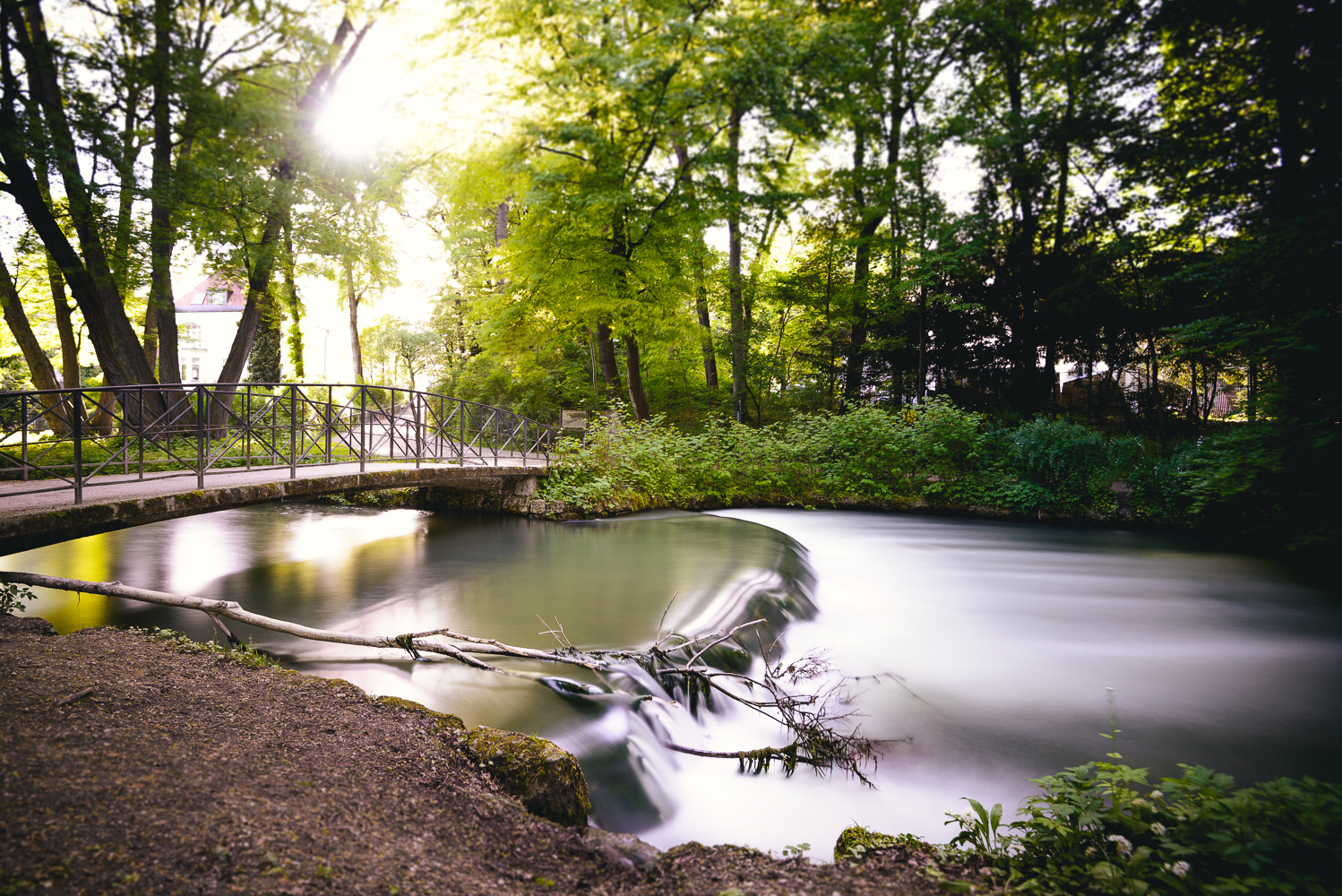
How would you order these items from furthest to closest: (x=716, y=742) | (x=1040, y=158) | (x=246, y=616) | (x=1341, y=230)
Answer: (x=1040, y=158)
(x=1341, y=230)
(x=246, y=616)
(x=716, y=742)

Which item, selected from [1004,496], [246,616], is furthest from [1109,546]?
[246,616]

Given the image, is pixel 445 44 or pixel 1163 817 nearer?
pixel 1163 817

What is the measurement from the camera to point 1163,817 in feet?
8.21

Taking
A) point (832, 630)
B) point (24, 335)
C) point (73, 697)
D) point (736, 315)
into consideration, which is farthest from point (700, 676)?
point (24, 335)

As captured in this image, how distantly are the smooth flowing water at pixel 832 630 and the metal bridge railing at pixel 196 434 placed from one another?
1.47 meters

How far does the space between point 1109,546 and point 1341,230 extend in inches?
297

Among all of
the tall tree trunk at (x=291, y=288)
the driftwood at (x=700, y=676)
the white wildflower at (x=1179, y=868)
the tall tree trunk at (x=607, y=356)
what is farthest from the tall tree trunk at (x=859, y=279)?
the white wildflower at (x=1179, y=868)

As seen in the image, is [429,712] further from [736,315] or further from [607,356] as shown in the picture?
[736,315]

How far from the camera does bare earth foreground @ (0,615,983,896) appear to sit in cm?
187

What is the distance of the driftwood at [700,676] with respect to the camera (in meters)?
3.93

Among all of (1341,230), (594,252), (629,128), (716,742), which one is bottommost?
(716,742)

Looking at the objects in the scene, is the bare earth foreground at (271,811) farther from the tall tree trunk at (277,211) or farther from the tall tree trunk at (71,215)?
the tall tree trunk at (277,211)

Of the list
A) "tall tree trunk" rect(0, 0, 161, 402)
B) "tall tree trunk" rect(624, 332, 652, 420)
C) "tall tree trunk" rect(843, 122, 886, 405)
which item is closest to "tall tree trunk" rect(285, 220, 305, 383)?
"tall tree trunk" rect(0, 0, 161, 402)

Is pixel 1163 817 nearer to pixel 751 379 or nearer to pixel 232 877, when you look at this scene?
pixel 232 877
